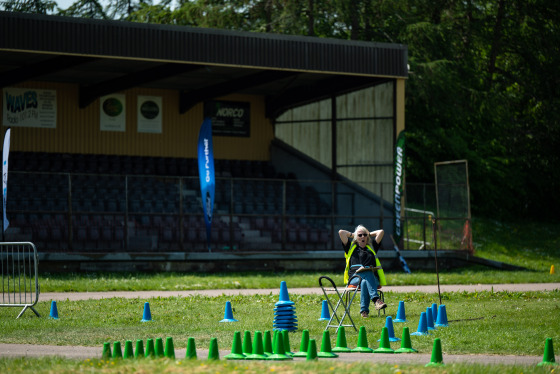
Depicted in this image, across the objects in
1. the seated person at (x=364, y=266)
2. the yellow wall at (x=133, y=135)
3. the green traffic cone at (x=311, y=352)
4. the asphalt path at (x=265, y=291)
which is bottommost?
the asphalt path at (x=265, y=291)

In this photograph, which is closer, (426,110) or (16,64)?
(16,64)

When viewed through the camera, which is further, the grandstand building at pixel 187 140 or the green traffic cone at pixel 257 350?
the grandstand building at pixel 187 140

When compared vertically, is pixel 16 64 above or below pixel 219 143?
above

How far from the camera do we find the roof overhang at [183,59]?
2570 cm

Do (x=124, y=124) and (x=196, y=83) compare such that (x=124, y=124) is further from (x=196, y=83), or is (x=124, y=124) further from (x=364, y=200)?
(x=364, y=200)

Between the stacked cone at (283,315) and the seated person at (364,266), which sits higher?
the seated person at (364,266)

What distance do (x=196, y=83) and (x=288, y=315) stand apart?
22.2 m

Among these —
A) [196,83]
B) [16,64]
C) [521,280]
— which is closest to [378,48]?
[196,83]

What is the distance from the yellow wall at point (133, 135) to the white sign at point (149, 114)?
189 millimetres

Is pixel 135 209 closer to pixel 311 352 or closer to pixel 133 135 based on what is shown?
pixel 133 135

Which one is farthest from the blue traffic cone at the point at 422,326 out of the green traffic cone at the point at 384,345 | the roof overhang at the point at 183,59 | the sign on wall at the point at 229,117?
the sign on wall at the point at 229,117

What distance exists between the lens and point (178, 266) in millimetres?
25156

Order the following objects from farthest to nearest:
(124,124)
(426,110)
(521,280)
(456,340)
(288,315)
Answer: (426,110), (124,124), (521,280), (288,315), (456,340)

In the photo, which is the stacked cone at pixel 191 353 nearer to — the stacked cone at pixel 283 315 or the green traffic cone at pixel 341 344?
the green traffic cone at pixel 341 344
